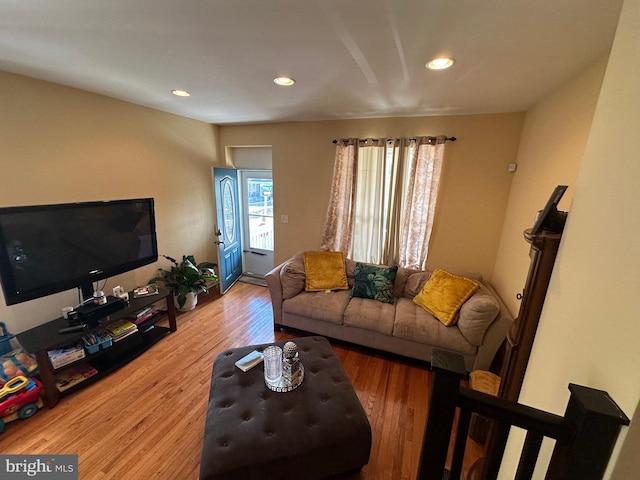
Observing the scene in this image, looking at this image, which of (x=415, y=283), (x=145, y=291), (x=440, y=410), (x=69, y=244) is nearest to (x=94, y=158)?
(x=69, y=244)

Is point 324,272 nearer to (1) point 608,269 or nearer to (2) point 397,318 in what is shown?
(2) point 397,318

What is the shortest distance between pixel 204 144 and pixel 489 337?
4132mm

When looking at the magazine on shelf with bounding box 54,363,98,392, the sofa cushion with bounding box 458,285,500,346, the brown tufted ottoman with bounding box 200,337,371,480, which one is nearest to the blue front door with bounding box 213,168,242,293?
the magazine on shelf with bounding box 54,363,98,392

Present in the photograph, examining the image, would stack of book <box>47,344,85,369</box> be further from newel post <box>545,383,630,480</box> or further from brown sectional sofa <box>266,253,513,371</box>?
newel post <box>545,383,630,480</box>

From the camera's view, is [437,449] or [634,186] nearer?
[634,186]

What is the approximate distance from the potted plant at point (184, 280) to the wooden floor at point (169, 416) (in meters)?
0.52

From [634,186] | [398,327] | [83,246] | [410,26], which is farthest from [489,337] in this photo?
[83,246]

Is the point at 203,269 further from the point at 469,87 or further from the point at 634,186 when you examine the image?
Answer: the point at 634,186

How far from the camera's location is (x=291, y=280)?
9.14 ft

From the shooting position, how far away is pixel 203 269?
340cm

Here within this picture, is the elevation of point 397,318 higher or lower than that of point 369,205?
lower

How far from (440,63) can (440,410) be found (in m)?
1.79

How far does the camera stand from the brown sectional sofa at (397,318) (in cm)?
210

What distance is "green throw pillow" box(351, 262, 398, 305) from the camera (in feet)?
8.80
